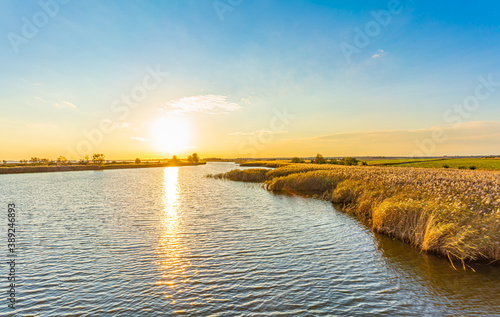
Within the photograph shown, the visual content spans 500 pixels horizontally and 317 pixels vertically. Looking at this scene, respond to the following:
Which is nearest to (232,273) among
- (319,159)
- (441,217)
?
(441,217)

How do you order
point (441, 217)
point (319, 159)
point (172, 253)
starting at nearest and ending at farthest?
point (441, 217)
point (172, 253)
point (319, 159)

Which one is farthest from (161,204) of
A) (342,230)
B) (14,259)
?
(342,230)

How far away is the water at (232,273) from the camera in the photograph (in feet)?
27.1

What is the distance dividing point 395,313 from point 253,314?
453 cm

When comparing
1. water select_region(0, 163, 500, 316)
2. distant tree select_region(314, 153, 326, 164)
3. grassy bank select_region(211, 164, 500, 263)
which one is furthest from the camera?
distant tree select_region(314, 153, 326, 164)

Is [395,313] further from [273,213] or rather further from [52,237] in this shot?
[52,237]

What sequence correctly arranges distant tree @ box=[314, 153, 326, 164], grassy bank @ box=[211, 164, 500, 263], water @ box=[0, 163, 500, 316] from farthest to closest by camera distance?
distant tree @ box=[314, 153, 326, 164] < grassy bank @ box=[211, 164, 500, 263] < water @ box=[0, 163, 500, 316]

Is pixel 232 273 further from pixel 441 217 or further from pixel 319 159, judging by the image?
pixel 319 159

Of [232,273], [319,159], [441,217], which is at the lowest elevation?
[232,273]

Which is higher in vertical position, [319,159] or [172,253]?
[319,159]

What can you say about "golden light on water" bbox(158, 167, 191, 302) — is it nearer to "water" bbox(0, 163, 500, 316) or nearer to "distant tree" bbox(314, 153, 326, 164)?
"water" bbox(0, 163, 500, 316)

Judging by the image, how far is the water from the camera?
827 cm

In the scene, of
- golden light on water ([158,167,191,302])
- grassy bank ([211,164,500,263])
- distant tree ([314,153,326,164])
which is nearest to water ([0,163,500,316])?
golden light on water ([158,167,191,302])

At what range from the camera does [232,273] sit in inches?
422
